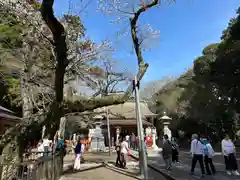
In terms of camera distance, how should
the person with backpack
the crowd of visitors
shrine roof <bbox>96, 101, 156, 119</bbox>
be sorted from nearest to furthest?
the crowd of visitors, the person with backpack, shrine roof <bbox>96, 101, 156, 119</bbox>

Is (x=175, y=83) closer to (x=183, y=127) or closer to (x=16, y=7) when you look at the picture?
(x=183, y=127)

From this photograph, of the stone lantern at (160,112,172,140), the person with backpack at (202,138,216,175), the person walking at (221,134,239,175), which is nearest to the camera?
the person walking at (221,134,239,175)

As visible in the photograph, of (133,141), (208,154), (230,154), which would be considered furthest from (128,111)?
(230,154)

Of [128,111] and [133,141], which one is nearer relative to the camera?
[133,141]

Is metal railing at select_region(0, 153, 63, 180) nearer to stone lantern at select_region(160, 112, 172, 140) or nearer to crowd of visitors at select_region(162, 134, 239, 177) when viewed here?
crowd of visitors at select_region(162, 134, 239, 177)

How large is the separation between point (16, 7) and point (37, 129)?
5.64 metres

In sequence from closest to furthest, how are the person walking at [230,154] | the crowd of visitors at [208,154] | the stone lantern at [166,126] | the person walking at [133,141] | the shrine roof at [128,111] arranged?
the crowd of visitors at [208,154] < the person walking at [230,154] < the stone lantern at [166,126] < the person walking at [133,141] < the shrine roof at [128,111]

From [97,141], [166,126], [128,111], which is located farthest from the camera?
[128,111]

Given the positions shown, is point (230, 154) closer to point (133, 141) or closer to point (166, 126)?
point (166, 126)

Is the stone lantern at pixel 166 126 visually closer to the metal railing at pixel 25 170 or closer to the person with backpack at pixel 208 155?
the person with backpack at pixel 208 155

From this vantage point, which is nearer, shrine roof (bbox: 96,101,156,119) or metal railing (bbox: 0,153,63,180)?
metal railing (bbox: 0,153,63,180)

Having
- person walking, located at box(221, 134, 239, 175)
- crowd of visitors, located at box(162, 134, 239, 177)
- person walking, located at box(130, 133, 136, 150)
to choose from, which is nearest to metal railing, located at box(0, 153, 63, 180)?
crowd of visitors, located at box(162, 134, 239, 177)

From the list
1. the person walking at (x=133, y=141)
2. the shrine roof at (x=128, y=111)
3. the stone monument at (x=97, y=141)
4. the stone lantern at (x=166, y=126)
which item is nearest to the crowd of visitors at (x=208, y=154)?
the stone lantern at (x=166, y=126)

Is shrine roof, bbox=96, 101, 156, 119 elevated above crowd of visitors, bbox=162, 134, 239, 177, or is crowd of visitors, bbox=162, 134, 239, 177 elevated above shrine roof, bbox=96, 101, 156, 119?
shrine roof, bbox=96, 101, 156, 119
